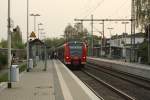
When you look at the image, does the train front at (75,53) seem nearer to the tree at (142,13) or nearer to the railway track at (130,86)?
the railway track at (130,86)

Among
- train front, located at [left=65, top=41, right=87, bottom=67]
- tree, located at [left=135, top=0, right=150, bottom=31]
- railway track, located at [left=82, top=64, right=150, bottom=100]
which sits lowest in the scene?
railway track, located at [left=82, top=64, right=150, bottom=100]

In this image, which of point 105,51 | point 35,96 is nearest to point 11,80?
point 35,96

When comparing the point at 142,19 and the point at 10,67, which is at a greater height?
the point at 142,19

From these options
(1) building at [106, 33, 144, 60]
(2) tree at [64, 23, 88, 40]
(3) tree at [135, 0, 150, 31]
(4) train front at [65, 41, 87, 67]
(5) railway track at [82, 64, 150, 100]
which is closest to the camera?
(5) railway track at [82, 64, 150, 100]

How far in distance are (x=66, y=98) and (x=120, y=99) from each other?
355 cm

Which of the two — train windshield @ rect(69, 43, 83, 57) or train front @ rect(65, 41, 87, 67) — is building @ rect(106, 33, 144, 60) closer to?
train front @ rect(65, 41, 87, 67)

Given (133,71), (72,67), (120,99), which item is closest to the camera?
(120,99)

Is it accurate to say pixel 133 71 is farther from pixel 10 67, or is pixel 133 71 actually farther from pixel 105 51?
pixel 105 51

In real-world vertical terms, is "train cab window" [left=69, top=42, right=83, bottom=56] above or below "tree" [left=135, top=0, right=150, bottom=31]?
below

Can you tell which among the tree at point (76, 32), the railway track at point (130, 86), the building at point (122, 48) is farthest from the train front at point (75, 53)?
the tree at point (76, 32)

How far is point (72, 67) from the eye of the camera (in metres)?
53.4

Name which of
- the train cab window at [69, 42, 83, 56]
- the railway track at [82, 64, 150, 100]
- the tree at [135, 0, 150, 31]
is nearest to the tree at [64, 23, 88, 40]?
the tree at [135, 0, 150, 31]

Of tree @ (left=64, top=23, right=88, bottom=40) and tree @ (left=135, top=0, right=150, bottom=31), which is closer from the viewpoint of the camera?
tree @ (left=135, top=0, right=150, bottom=31)

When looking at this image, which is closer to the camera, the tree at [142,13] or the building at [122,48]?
the tree at [142,13]
